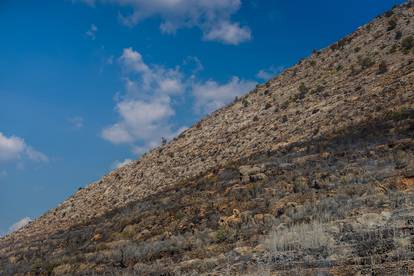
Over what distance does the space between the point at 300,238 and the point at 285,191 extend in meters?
6.30

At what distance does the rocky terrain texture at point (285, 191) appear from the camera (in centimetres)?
1036

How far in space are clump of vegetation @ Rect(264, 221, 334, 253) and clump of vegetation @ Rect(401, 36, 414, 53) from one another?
22284 millimetres

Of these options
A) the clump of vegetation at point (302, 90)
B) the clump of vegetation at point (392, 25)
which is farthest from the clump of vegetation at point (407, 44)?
the clump of vegetation at point (302, 90)

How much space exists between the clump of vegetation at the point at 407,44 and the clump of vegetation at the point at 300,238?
22.3 meters

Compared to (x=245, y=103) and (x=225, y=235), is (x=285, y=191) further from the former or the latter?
(x=245, y=103)

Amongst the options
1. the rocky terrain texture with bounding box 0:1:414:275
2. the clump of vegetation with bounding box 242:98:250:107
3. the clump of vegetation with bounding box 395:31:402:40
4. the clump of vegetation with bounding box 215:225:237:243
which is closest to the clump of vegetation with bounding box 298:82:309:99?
the rocky terrain texture with bounding box 0:1:414:275

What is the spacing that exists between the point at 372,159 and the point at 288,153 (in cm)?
618

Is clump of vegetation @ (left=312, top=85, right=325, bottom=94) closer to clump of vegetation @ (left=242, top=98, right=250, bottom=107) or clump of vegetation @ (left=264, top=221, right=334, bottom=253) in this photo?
clump of vegetation @ (left=242, top=98, right=250, bottom=107)

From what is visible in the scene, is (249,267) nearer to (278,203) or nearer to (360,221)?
(360,221)

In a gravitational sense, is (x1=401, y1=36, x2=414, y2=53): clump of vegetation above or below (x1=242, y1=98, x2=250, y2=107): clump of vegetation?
below

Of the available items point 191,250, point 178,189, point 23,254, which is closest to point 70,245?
point 23,254

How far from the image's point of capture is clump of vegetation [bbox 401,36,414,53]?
1187 inches

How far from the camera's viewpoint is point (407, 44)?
30609 millimetres

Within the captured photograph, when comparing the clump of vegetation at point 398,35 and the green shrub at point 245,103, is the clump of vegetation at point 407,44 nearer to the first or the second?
the clump of vegetation at point 398,35
